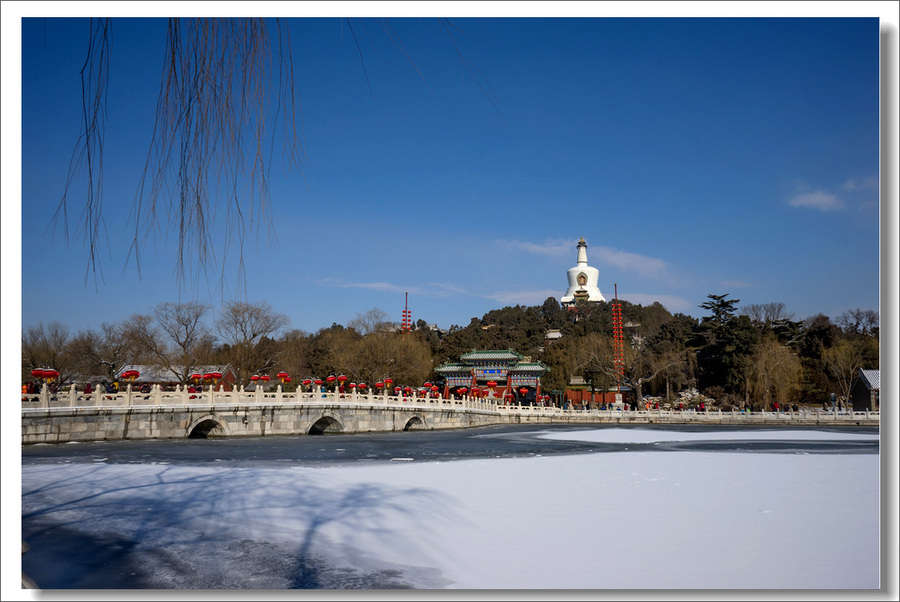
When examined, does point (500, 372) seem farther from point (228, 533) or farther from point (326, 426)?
point (228, 533)

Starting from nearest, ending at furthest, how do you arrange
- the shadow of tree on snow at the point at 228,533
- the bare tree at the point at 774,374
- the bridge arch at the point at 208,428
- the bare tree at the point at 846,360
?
the shadow of tree on snow at the point at 228,533 < the bridge arch at the point at 208,428 < the bare tree at the point at 846,360 < the bare tree at the point at 774,374

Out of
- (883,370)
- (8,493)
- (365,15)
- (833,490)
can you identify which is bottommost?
(833,490)

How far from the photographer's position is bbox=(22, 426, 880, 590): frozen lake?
3.82 m

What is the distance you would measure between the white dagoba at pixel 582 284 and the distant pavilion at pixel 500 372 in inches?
1061

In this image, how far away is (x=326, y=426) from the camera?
81.1 ft

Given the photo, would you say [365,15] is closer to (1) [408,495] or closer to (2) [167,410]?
(1) [408,495]

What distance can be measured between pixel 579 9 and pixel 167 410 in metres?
19.3

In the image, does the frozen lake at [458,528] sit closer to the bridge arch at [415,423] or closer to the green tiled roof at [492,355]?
the bridge arch at [415,423]

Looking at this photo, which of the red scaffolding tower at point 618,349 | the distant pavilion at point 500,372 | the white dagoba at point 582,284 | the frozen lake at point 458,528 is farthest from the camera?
the white dagoba at point 582,284

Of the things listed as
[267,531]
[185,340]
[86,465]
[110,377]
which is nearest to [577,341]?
[185,340]

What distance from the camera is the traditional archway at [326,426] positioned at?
78.6ft

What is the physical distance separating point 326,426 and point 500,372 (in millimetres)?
19104

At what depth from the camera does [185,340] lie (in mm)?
31656

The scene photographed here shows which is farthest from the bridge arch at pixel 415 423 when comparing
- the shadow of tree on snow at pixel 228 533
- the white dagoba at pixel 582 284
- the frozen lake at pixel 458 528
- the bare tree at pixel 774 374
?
the white dagoba at pixel 582 284
